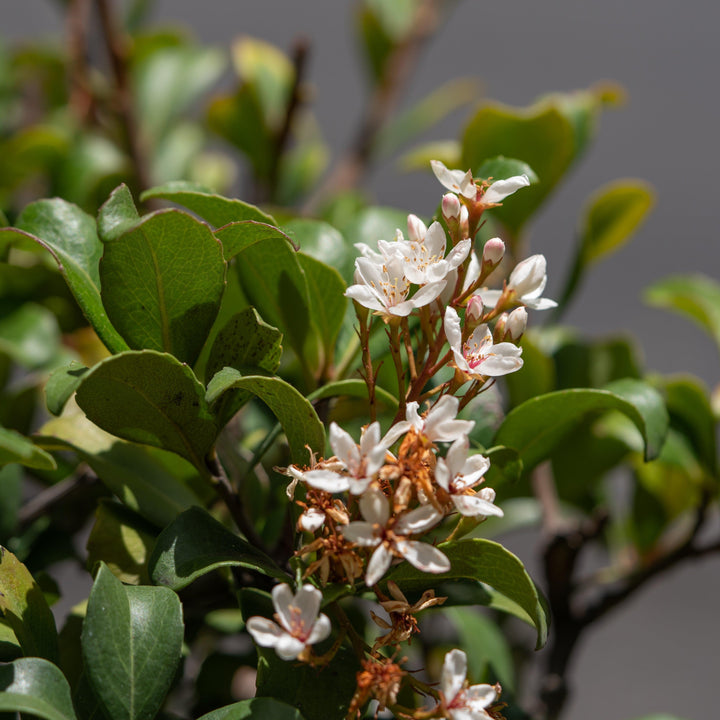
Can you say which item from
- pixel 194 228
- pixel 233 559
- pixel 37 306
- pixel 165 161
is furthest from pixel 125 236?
pixel 165 161

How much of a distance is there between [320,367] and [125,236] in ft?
0.73

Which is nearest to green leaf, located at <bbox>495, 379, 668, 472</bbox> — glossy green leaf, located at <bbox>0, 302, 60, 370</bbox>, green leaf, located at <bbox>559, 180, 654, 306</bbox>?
green leaf, located at <bbox>559, 180, 654, 306</bbox>

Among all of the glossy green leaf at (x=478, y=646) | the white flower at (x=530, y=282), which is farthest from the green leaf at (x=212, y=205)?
the glossy green leaf at (x=478, y=646)

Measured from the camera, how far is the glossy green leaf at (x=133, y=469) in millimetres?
573

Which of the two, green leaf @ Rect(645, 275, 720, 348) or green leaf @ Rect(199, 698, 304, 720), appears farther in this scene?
green leaf @ Rect(645, 275, 720, 348)

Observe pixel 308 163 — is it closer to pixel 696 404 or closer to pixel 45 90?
pixel 45 90

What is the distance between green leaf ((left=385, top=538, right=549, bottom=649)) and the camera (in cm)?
46

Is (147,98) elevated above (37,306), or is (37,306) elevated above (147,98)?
(147,98)

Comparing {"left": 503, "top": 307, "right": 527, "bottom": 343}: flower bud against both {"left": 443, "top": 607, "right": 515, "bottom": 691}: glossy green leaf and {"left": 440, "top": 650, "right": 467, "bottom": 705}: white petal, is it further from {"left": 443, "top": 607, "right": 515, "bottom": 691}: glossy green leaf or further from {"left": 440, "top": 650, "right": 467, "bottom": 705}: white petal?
{"left": 443, "top": 607, "right": 515, "bottom": 691}: glossy green leaf

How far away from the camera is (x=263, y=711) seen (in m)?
0.44

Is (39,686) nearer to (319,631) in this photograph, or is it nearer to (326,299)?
(319,631)

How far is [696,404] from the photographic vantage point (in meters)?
0.78

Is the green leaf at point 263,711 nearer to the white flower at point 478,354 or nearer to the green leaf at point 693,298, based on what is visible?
the white flower at point 478,354

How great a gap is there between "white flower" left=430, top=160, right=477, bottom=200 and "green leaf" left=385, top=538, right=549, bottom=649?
0.69ft
